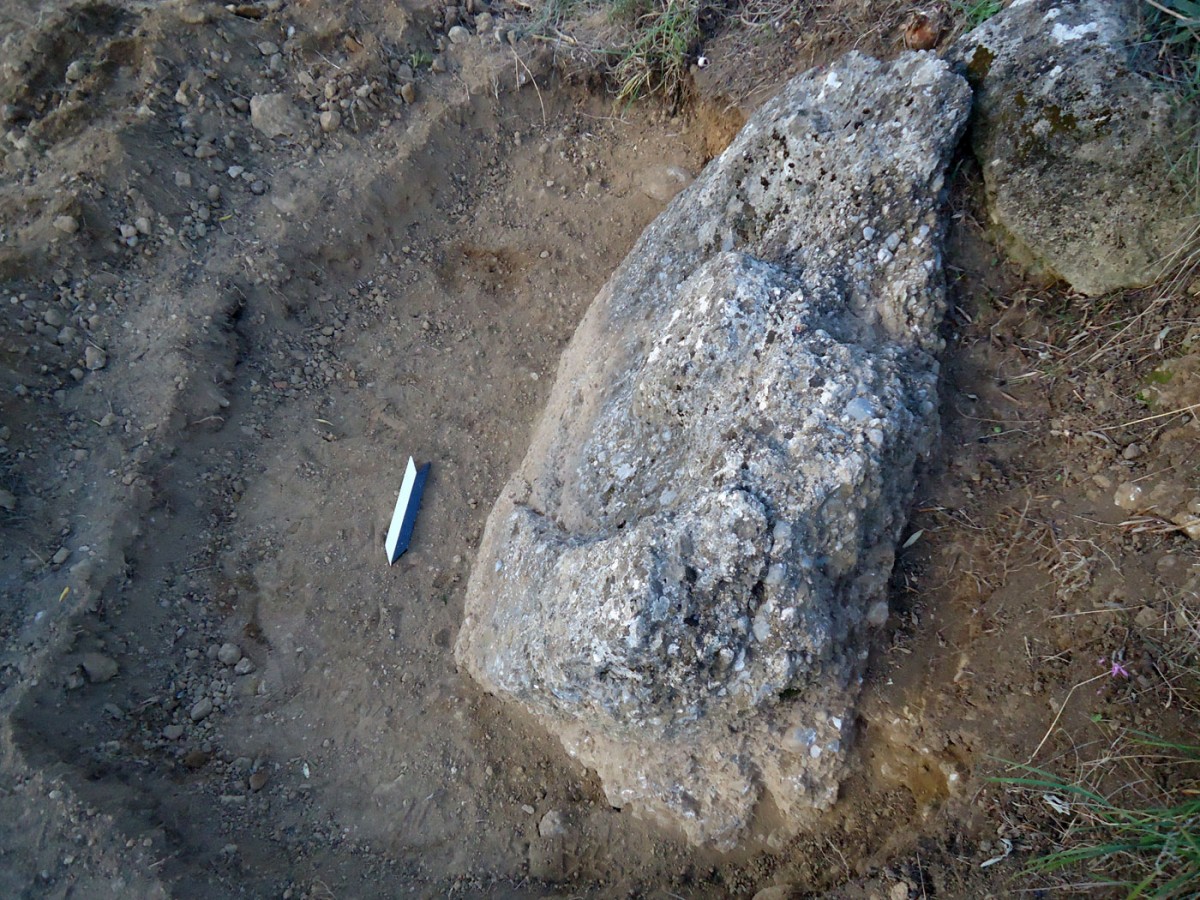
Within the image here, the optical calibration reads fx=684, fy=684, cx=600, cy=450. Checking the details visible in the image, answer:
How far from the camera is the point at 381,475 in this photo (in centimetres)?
328

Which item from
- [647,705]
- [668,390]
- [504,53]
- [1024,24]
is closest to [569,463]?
[668,390]

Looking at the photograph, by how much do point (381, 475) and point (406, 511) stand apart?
0.25 m

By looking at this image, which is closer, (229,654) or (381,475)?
(229,654)

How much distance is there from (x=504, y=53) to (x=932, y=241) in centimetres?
292

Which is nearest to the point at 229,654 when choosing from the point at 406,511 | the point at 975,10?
the point at 406,511

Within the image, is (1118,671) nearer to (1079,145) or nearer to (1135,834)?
(1135,834)

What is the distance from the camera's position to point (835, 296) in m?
2.26

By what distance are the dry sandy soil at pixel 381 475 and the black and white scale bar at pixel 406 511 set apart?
58 mm

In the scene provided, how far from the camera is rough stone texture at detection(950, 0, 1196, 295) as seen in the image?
1.93m

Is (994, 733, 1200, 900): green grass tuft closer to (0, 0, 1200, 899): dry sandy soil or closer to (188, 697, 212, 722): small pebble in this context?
(0, 0, 1200, 899): dry sandy soil

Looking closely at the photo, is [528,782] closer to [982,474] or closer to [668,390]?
[668,390]

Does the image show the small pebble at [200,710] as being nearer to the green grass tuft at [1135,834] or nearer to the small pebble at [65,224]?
the small pebble at [65,224]

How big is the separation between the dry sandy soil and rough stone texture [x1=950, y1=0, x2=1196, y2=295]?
110 millimetres

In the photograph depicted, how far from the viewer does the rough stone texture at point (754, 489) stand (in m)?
1.93
